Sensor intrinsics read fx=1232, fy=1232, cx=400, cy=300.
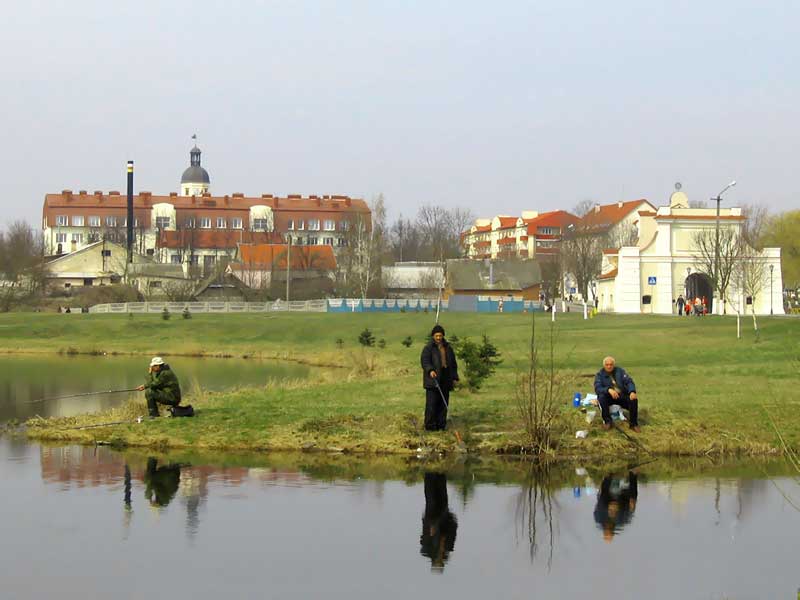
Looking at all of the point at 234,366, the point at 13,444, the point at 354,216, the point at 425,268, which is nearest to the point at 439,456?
the point at 13,444

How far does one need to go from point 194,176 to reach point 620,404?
546 feet

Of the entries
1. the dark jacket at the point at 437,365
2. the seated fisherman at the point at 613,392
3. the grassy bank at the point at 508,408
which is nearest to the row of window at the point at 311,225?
the grassy bank at the point at 508,408

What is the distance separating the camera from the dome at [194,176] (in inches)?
7151

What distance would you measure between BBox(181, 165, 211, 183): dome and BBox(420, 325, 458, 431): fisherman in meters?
166

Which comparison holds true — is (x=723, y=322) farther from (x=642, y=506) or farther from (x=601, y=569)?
(x=601, y=569)

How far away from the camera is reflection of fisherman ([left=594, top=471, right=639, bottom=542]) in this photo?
14695 mm

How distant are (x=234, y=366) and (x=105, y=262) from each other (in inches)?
3163

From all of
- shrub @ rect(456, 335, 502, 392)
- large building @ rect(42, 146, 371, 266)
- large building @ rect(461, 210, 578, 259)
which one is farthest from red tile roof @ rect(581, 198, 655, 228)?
shrub @ rect(456, 335, 502, 392)

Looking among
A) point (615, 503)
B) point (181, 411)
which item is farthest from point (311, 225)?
point (615, 503)

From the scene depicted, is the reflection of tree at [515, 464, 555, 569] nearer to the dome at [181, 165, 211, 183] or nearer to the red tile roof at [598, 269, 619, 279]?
the red tile roof at [598, 269, 619, 279]

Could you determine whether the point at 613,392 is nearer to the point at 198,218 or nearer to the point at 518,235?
the point at 198,218

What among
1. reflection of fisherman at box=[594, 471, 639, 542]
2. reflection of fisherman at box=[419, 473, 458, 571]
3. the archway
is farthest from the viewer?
the archway

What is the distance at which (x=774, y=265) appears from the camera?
235 ft

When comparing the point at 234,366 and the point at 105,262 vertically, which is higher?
the point at 105,262
